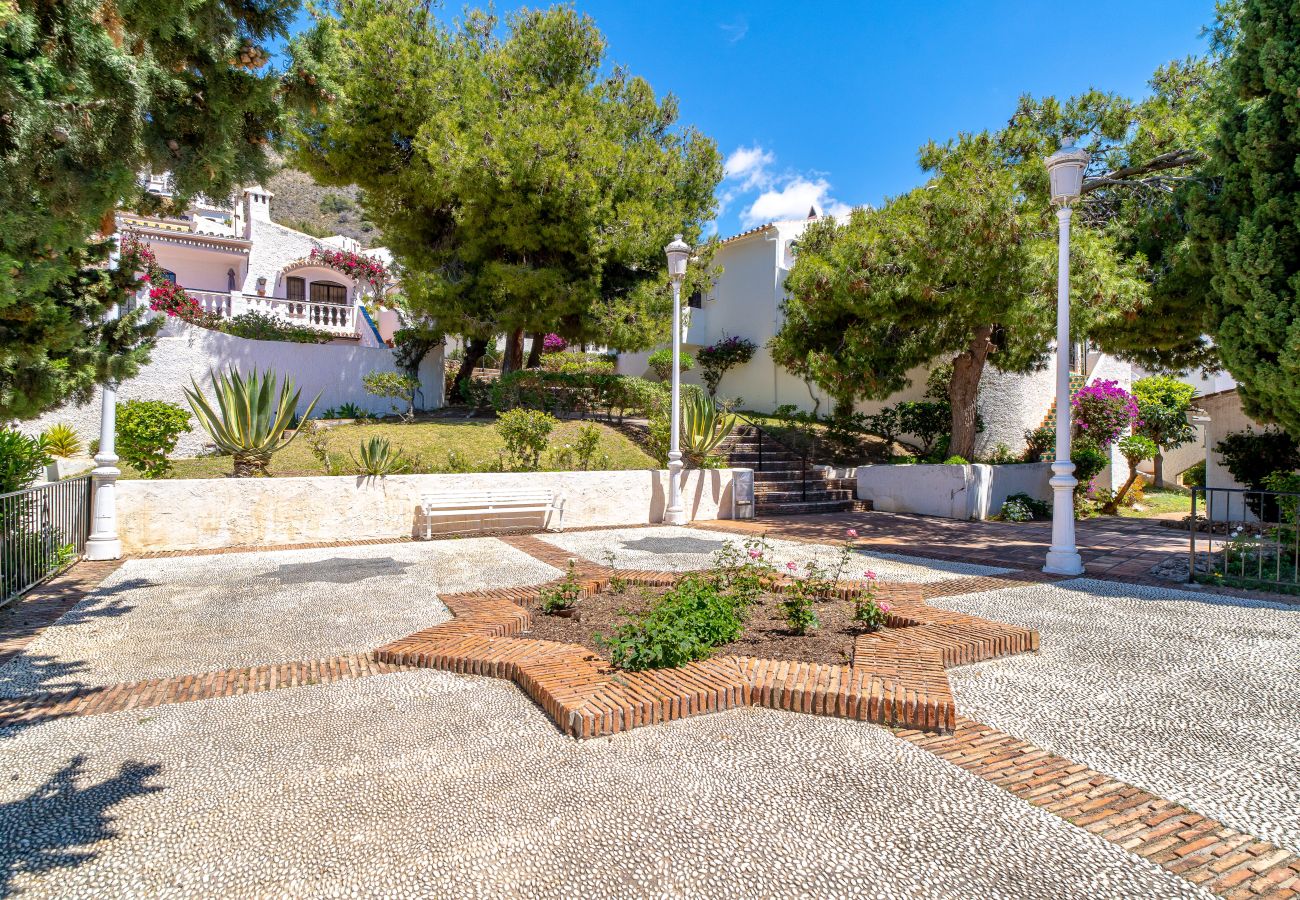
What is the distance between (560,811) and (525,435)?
30.3ft

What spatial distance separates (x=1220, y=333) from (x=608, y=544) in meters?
7.89

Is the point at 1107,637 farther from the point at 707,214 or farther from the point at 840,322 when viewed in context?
the point at 707,214

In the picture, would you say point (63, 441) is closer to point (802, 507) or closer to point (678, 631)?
point (678, 631)

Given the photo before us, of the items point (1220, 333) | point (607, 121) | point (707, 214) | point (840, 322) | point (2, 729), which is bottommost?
point (2, 729)

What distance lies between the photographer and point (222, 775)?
304 centimetres

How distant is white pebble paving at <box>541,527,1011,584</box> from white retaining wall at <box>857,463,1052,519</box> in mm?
4881

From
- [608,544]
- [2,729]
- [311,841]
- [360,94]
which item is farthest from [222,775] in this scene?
[360,94]

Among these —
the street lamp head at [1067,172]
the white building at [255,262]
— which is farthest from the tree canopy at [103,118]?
the white building at [255,262]

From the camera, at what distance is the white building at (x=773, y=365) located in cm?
1683

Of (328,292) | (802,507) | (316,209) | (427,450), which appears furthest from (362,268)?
(316,209)

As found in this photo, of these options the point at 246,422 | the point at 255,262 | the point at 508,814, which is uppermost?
the point at 255,262

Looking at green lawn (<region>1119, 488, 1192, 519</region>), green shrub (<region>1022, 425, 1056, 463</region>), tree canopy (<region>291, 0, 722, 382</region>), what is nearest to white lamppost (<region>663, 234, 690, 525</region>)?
tree canopy (<region>291, 0, 722, 382</region>)

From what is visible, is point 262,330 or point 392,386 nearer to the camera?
point 392,386

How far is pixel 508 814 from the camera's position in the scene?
274 centimetres
